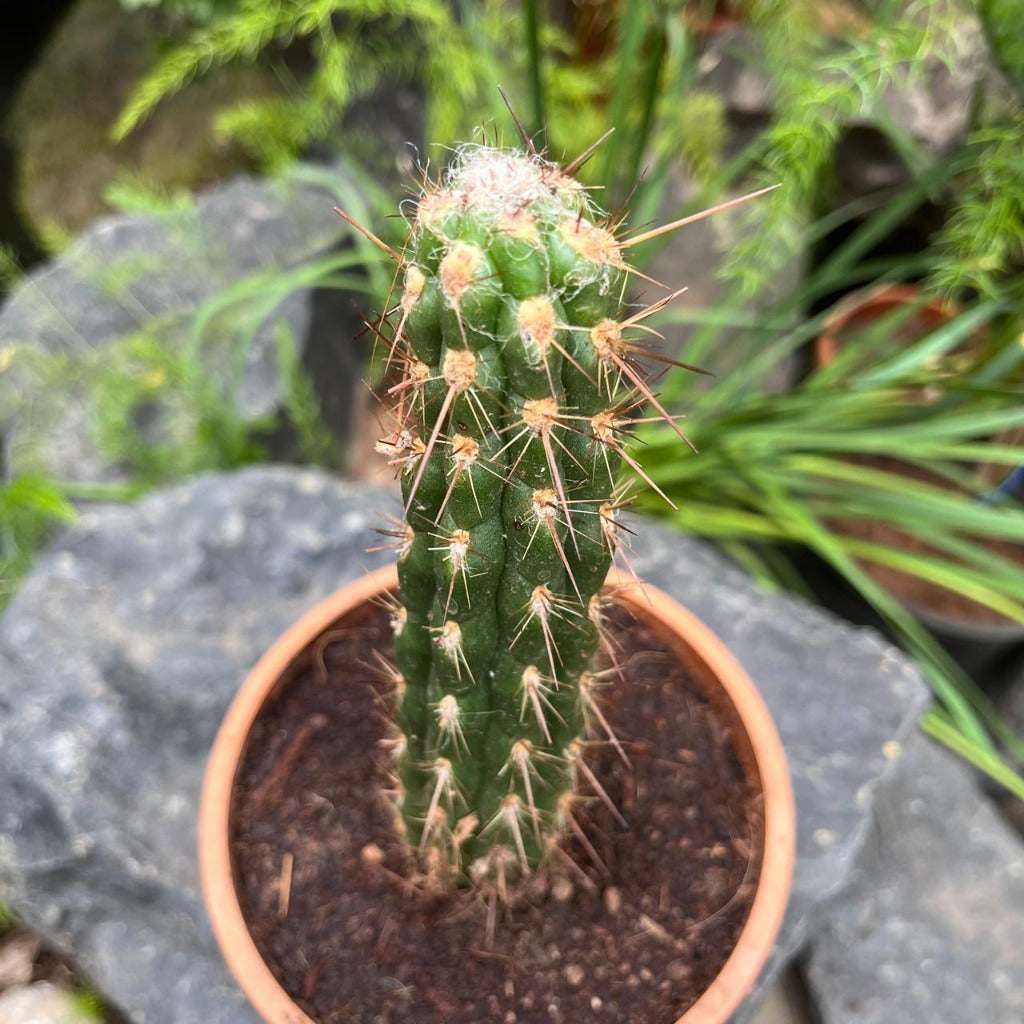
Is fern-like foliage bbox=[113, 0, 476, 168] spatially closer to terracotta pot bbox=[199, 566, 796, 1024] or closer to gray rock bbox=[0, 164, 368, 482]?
gray rock bbox=[0, 164, 368, 482]

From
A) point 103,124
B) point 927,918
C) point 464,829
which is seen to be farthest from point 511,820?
point 103,124

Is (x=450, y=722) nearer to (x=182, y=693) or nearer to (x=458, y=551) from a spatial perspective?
(x=458, y=551)

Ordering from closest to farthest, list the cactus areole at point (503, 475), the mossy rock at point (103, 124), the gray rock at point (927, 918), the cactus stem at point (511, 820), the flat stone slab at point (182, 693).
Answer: the cactus areole at point (503, 475)
the cactus stem at point (511, 820)
the flat stone slab at point (182, 693)
the gray rock at point (927, 918)
the mossy rock at point (103, 124)

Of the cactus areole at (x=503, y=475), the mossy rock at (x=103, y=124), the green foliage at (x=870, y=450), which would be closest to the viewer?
the cactus areole at (x=503, y=475)

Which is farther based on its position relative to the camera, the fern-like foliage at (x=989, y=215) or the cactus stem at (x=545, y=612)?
the fern-like foliage at (x=989, y=215)

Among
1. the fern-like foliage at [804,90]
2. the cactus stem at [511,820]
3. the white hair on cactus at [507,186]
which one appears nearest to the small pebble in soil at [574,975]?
the cactus stem at [511,820]

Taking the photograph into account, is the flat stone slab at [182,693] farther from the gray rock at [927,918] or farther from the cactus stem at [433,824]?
Result: the cactus stem at [433,824]
